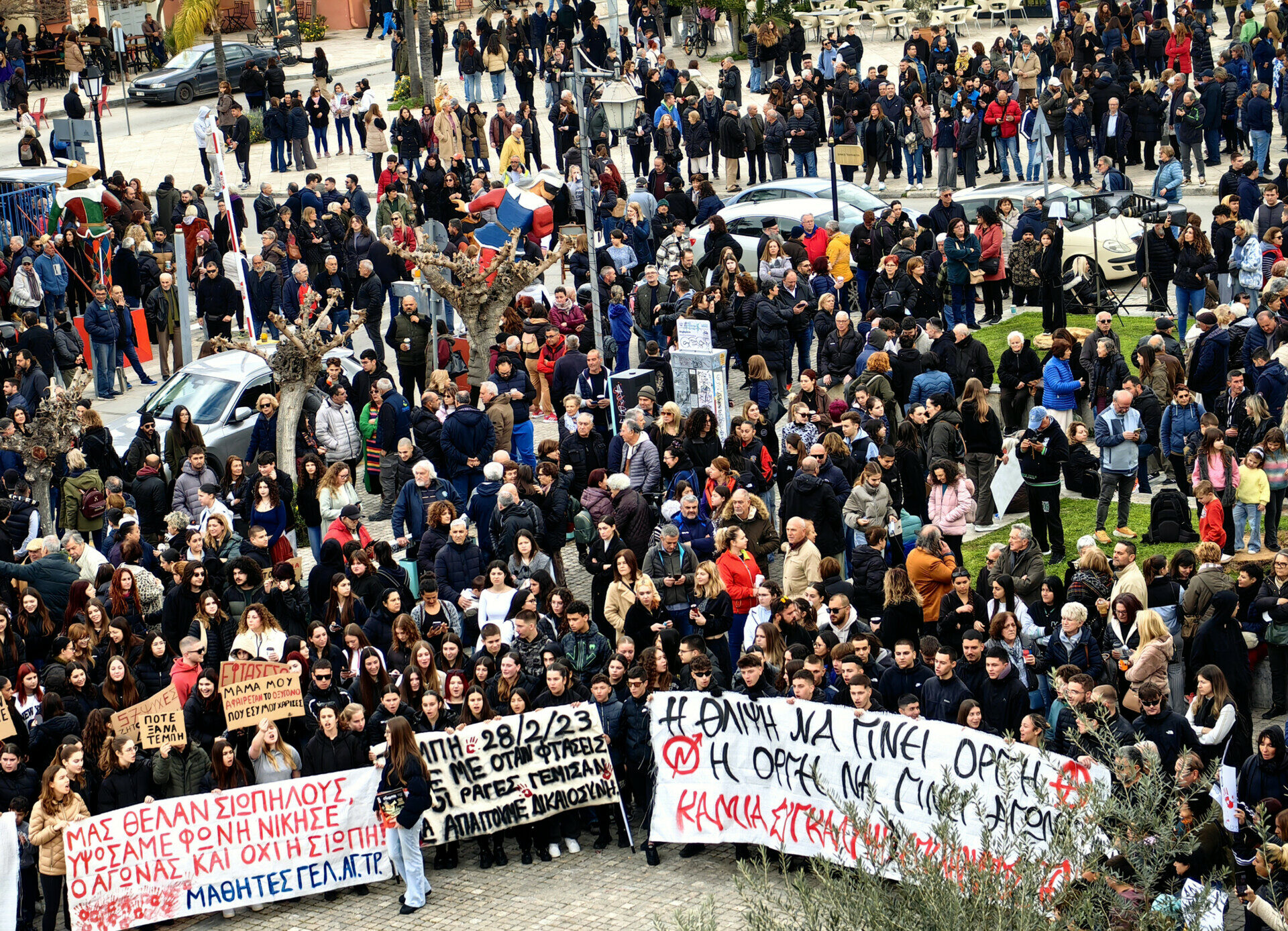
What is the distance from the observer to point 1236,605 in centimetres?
1362

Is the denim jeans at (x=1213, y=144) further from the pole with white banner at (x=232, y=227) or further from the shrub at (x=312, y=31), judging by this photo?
the shrub at (x=312, y=31)

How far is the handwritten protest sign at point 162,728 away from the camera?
13.8 metres

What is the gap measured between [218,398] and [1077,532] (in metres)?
9.70

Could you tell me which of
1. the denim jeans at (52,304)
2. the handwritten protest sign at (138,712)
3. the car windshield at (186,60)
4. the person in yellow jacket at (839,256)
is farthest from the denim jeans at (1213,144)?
the car windshield at (186,60)

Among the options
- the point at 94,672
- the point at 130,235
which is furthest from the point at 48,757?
the point at 130,235

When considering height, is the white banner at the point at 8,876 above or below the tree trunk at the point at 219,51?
below

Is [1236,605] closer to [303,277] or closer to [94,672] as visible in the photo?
[94,672]

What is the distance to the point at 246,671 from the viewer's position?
14.1 m

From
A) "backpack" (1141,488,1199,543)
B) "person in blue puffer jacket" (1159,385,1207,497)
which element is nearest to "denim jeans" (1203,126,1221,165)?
"person in blue puffer jacket" (1159,385,1207,497)

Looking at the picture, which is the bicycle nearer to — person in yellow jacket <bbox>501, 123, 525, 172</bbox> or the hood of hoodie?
person in yellow jacket <bbox>501, 123, 525, 172</bbox>

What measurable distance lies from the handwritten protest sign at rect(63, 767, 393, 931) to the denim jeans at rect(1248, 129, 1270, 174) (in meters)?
21.2

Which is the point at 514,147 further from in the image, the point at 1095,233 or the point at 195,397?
the point at 195,397

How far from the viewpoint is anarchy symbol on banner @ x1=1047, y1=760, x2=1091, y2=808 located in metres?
10.8

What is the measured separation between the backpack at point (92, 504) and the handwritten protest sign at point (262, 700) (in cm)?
531
